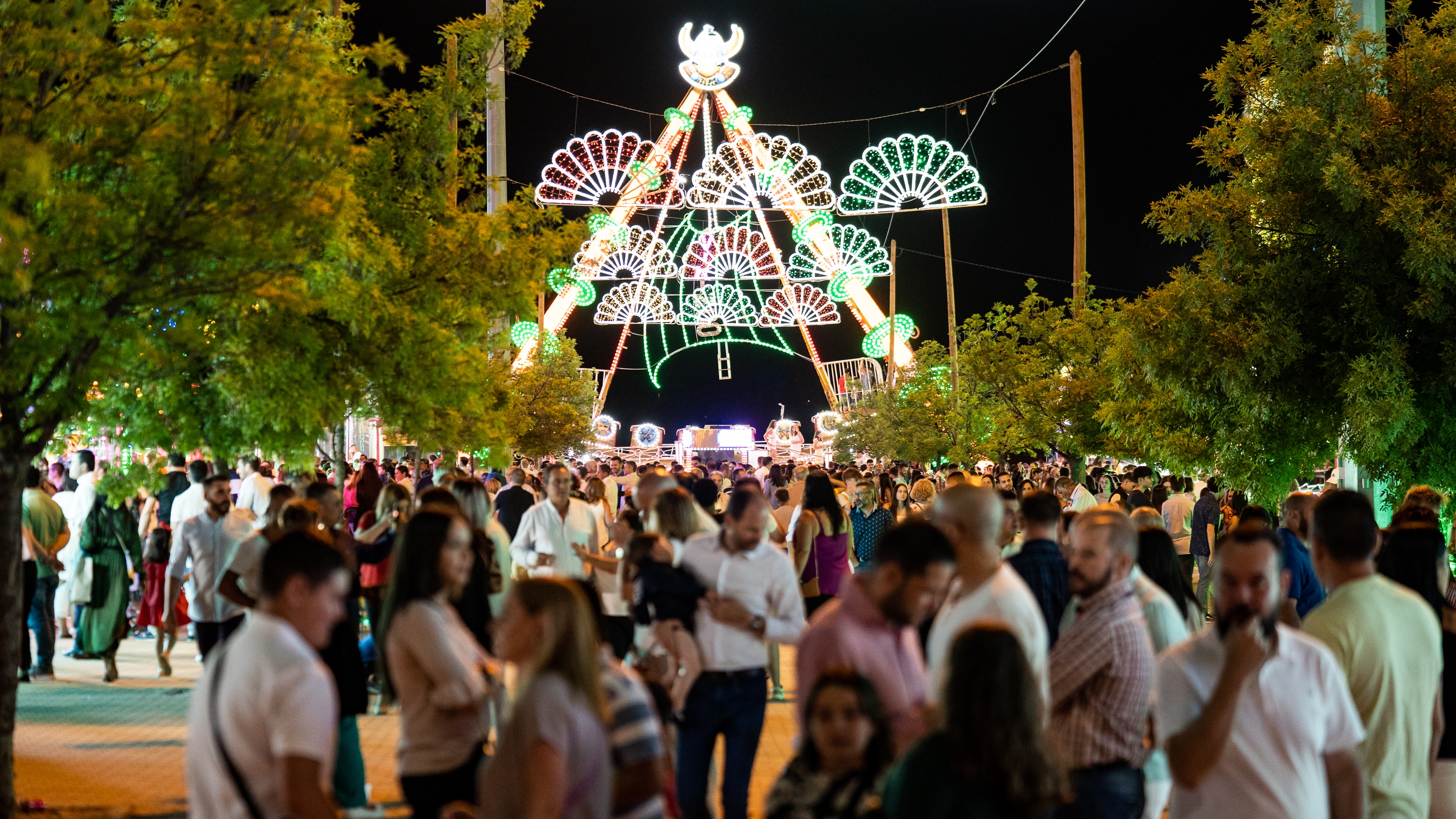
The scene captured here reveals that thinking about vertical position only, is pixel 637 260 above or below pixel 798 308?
above

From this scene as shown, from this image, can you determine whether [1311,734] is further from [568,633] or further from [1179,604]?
[1179,604]

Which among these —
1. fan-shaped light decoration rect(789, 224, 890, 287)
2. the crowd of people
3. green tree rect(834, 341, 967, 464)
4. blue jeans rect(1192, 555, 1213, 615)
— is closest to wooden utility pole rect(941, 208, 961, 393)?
green tree rect(834, 341, 967, 464)

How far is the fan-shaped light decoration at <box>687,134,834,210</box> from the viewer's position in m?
45.2

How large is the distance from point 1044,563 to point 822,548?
15.3ft

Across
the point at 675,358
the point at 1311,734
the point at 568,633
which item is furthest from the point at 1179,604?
the point at 675,358

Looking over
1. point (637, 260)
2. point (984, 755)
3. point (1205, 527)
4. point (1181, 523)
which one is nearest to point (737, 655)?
point (984, 755)

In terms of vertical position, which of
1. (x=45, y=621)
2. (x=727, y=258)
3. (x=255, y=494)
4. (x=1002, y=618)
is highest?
(x=727, y=258)

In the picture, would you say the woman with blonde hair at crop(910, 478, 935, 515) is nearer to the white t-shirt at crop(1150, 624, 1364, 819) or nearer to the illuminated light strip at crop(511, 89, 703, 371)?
the white t-shirt at crop(1150, 624, 1364, 819)

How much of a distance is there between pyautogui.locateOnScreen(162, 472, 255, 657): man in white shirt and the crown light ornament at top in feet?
144

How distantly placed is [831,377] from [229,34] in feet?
290

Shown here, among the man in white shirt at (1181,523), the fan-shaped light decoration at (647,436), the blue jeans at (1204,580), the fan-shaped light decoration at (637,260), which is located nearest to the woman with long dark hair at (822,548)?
the blue jeans at (1204,580)

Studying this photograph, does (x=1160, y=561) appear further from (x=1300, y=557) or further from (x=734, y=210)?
(x=734, y=210)

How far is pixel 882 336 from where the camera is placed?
51062 mm

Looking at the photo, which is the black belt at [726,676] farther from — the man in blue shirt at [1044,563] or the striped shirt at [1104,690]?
the striped shirt at [1104,690]
